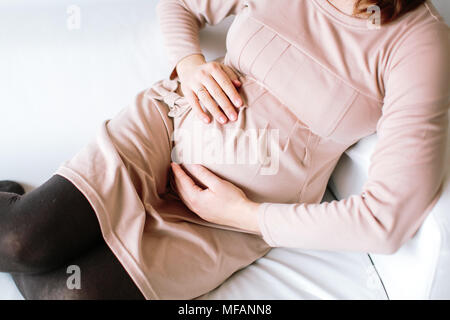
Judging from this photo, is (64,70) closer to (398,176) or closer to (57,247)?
(57,247)

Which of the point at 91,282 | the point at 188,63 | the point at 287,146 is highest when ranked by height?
the point at 188,63

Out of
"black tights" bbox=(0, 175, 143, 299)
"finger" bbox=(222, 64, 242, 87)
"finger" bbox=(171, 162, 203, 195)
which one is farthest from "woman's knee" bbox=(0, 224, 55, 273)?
"finger" bbox=(222, 64, 242, 87)

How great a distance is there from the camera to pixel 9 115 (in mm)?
1062

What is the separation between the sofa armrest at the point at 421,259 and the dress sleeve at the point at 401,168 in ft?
0.07

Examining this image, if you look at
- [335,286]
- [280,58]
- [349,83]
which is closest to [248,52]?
[280,58]

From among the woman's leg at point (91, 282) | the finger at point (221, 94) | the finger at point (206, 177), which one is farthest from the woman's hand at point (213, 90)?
the woman's leg at point (91, 282)

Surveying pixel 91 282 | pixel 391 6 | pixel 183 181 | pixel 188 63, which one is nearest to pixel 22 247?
pixel 91 282

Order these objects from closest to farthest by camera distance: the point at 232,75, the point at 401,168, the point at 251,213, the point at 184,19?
1. the point at 401,168
2. the point at 251,213
3. the point at 232,75
4. the point at 184,19

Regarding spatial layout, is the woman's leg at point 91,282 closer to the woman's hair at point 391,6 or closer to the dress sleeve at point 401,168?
the dress sleeve at point 401,168

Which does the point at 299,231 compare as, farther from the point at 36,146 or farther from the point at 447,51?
the point at 36,146

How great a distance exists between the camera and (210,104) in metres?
0.84

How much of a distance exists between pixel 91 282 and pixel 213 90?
1.46 ft

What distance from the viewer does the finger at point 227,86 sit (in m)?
0.83

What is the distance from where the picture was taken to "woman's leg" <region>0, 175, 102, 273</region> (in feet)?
2.23
